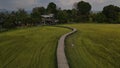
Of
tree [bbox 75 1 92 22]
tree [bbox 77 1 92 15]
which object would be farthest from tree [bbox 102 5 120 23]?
tree [bbox 77 1 92 15]

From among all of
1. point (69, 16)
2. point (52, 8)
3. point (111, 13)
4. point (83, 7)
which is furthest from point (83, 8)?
point (111, 13)

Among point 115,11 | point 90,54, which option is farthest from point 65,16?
point 90,54

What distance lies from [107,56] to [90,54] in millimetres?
1275

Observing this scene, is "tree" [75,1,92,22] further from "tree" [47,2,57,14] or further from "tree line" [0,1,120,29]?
"tree" [47,2,57,14]

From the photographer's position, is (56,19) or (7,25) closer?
(7,25)

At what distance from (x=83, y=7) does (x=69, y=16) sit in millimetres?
9264

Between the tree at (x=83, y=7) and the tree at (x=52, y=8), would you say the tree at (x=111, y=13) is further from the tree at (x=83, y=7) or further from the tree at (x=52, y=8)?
the tree at (x=52, y=8)

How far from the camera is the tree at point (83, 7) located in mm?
72438

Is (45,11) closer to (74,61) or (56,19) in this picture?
(56,19)

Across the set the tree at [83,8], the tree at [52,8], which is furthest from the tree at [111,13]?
the tree at [52,8]

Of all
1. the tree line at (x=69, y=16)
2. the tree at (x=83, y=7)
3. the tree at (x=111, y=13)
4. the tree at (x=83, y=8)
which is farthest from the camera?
the tree at (x=83, y=7)

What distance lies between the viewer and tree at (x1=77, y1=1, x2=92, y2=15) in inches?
2852

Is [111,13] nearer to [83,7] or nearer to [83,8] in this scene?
[83,8]

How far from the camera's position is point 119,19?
204 feet
